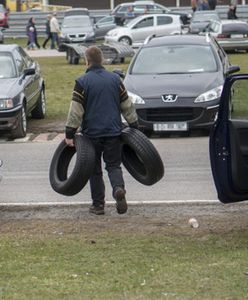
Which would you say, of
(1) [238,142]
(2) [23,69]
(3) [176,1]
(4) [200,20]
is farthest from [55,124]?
(3) [176,1]

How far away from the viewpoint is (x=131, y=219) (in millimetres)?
8422

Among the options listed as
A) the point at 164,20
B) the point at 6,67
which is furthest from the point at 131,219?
the point at 164,20

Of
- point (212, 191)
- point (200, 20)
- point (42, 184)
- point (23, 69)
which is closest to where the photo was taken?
point (212, 191)

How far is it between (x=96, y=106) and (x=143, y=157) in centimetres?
72

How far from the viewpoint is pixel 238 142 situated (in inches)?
290

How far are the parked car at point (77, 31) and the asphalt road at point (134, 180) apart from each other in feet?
85.8

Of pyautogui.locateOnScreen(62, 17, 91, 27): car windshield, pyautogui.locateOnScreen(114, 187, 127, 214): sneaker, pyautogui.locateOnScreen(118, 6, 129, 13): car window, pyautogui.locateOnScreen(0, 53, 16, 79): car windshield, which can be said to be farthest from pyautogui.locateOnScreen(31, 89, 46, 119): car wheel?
pyautogui.locateOnScreen(118, 6, 129, 13): car window

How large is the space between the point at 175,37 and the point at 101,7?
50.6m

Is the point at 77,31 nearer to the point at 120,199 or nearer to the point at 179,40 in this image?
the point at 179,40

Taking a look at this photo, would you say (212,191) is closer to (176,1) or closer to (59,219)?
(59,219)

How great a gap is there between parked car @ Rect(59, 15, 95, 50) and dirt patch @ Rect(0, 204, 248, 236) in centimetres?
3137

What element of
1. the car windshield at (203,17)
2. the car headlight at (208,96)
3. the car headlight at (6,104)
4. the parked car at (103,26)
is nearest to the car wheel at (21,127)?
the car headlight at (6,104)

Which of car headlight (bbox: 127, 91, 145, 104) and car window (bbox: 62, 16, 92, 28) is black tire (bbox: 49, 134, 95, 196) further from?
car window (bbox: 62, 16, 92, 28)

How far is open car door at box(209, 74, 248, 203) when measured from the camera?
7359 millimetres
